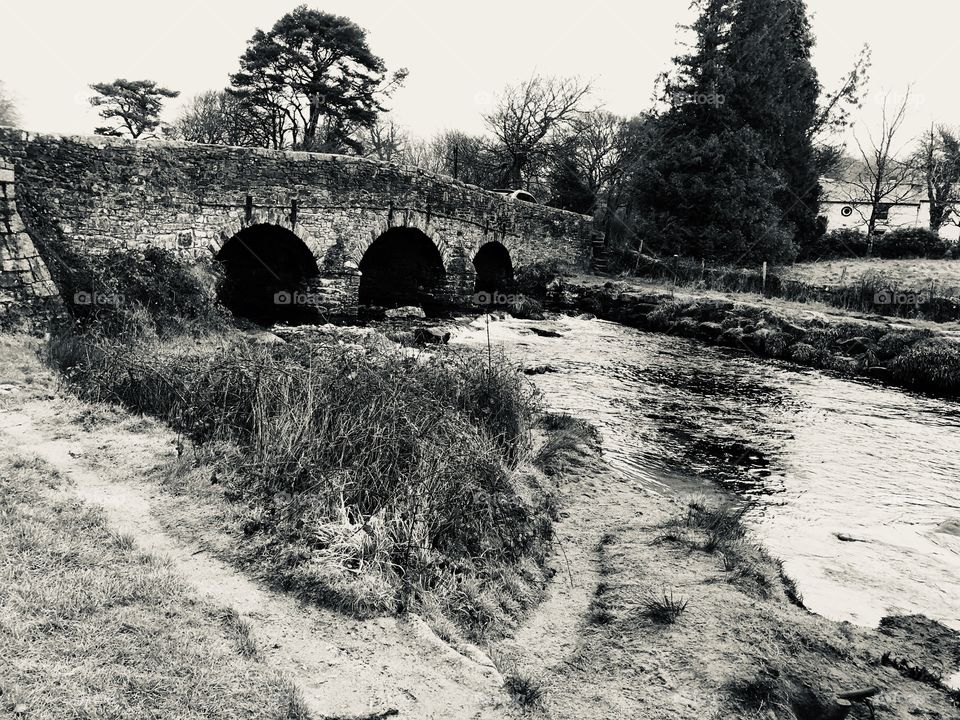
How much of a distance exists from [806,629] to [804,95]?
31.9 m

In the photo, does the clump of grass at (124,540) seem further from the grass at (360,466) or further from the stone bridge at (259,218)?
the stone bridge at (259,218)

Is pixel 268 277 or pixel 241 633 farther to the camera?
pixel 268 277

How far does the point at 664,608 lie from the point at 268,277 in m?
14.5

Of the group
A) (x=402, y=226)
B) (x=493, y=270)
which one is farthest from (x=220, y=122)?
(x=402, y=226)

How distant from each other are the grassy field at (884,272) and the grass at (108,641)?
22332 millimetres

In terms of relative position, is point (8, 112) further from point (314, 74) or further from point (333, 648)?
point (333, 648)

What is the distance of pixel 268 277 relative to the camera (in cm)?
1653

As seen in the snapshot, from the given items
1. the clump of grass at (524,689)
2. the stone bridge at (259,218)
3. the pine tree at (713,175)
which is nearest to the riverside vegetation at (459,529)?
the clump of grass at (524,689)

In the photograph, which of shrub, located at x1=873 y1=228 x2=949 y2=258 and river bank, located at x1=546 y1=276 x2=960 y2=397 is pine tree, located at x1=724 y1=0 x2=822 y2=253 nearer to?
shrub, located at x1=873 y1=228 x2=949 y2=258

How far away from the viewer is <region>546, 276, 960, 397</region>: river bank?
13.4m

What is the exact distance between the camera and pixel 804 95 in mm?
29547

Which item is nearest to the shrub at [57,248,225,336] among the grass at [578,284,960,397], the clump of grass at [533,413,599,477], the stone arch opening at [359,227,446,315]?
the clump of grass at [533,413,599,477]

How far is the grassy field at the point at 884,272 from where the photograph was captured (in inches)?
856

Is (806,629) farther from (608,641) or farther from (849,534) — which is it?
(849,534)
